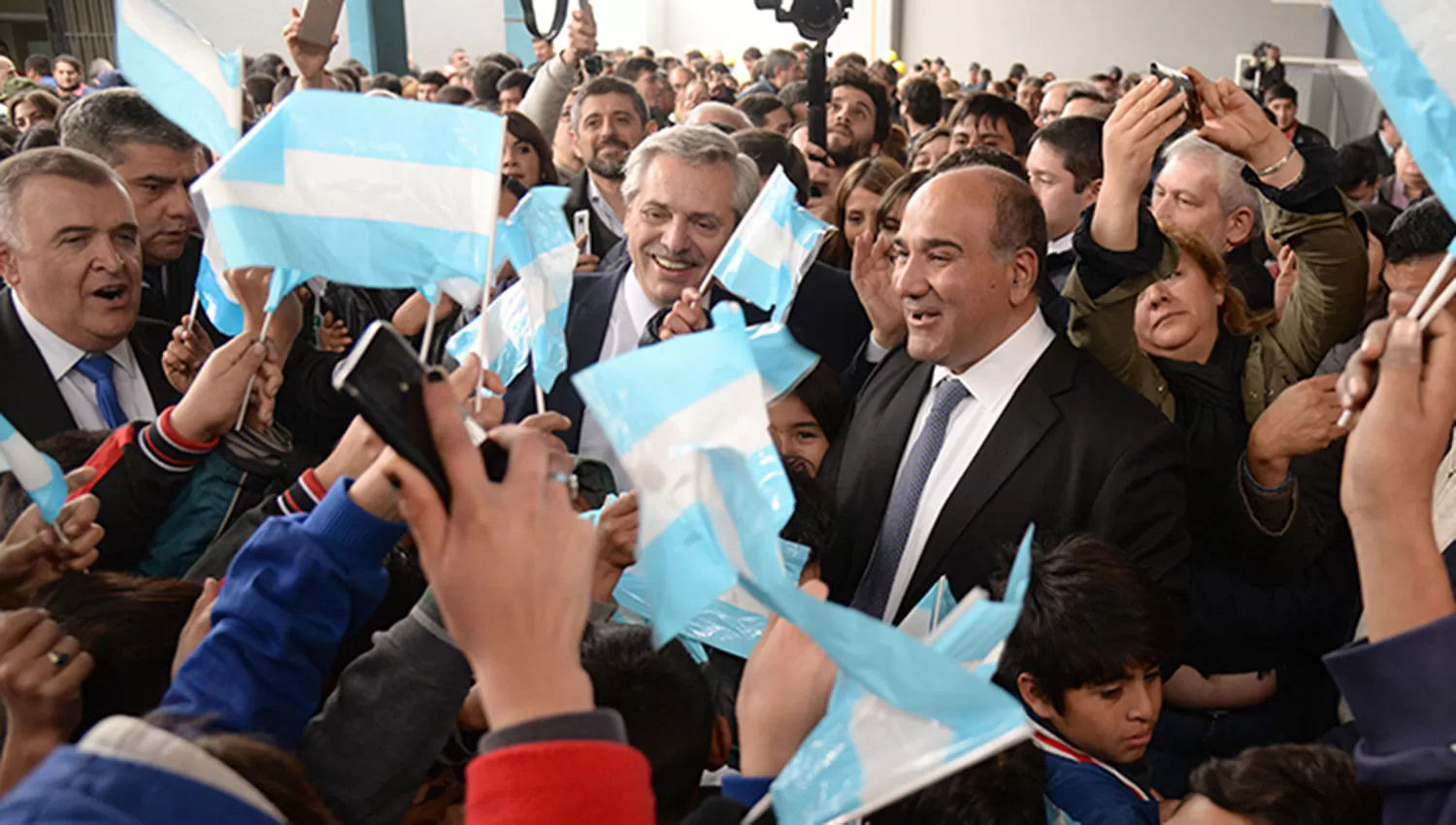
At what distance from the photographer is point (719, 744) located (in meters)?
1.50

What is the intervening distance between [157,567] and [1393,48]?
1861mm

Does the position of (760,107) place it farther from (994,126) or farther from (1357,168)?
(1357,168)

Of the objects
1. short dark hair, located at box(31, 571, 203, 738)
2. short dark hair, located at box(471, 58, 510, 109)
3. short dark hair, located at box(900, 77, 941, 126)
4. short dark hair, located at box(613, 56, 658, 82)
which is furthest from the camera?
short dark hair, located at box(613, 56, 658, 82)

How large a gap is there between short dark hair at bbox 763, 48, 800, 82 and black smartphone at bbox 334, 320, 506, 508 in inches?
456

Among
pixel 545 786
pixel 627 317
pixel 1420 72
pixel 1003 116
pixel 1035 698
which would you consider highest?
pixel 1420 72

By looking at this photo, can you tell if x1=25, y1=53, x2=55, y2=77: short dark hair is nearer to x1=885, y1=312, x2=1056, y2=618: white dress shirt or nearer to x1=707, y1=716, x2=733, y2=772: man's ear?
x1=885, y1=312, x2=1056, y2=618: white dress shirt

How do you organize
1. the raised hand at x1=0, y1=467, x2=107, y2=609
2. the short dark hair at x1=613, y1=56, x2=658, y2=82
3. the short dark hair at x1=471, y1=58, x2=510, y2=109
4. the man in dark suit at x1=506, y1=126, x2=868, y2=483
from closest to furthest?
1. the raised hand at x1=0, y1=467, x2=107, y2=609
2. the man in dark suit at x1=506, y1=126, x2=868, y2=483
3. the short dark hair at x1=471, y1=58, x2=510, y2=109
4. the short dark hair at x1=613, y1=56, x2=658, y2=82

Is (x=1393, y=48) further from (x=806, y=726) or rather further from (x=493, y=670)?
(x=493, y=670)

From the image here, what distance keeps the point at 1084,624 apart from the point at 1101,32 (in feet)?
66.8

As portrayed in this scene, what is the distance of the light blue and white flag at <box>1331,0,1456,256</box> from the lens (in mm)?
1128

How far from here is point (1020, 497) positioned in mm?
2145

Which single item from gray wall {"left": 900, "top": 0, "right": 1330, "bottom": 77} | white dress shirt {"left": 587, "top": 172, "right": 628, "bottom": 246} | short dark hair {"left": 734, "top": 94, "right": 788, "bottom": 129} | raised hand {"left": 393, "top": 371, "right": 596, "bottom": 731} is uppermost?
raised hand {"left": 393, "top": 371, "right": 596, "bottom": 731}

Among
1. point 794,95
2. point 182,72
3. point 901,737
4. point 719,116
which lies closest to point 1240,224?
point 719,116

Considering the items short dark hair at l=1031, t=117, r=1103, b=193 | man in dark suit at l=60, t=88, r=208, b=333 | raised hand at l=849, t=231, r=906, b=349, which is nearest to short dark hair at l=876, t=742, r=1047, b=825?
raised hand at l=849, t=231, r=906, b=349
